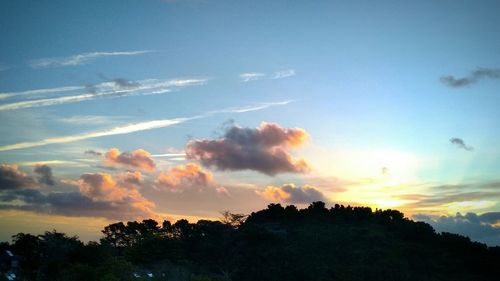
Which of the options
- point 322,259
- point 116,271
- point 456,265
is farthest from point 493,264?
point 116,271

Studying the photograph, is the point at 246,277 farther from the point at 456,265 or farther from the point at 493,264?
the point at 493,264

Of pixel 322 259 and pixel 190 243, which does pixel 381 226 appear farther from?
pixel 190 243

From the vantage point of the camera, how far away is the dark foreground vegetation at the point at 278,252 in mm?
64606

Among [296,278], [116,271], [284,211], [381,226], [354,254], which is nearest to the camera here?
[116,271]

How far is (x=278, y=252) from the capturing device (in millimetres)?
78000

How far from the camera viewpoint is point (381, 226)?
98.3 m

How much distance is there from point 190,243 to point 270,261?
55.9 feet

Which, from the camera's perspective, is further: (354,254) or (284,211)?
(284,211)

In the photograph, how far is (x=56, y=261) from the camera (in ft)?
192

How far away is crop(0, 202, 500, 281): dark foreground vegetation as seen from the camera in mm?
64606

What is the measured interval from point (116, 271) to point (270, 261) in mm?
34952

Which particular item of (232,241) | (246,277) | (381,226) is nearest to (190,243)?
(232,241)

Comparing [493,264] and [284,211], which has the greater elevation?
[284,211]

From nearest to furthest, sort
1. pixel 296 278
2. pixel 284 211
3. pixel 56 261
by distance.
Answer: pixel 56 261
pixel 296 278
pixel 284 211
